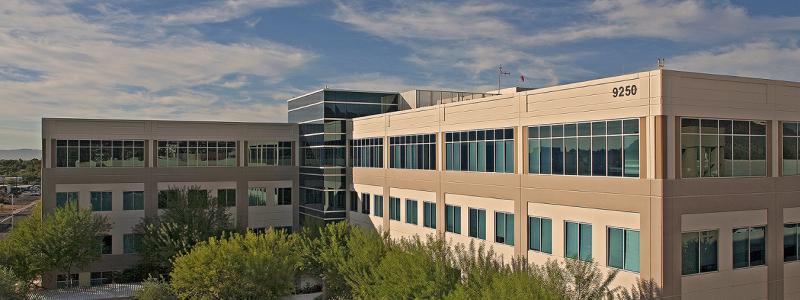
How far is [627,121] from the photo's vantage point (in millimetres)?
26328

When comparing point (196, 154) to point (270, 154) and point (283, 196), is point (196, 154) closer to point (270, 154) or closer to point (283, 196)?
point (270, 154)

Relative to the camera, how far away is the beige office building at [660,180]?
991 inches

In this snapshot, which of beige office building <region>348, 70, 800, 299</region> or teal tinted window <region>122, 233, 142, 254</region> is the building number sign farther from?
teal tinted window <region>122, 233, 142, 254</region>

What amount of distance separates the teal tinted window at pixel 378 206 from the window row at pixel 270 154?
13.7m

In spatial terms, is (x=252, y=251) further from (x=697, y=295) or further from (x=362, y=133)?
(x=697, y=295)

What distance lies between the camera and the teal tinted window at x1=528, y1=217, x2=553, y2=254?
30395 mm

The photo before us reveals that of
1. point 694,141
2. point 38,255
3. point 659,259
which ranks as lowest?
point 38,255

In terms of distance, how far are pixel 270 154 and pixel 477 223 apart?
27774 millimetres

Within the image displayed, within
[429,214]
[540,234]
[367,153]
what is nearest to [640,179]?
[540,234]

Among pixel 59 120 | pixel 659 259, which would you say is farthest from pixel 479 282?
pixel 59 120

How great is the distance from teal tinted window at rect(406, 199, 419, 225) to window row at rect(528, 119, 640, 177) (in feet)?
41.1

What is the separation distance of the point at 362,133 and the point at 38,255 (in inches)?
1013

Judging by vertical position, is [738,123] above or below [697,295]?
above

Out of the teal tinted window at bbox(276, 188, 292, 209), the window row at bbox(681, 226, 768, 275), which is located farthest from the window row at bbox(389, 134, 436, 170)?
the window row at bbox(681, 226, 768, 275)
